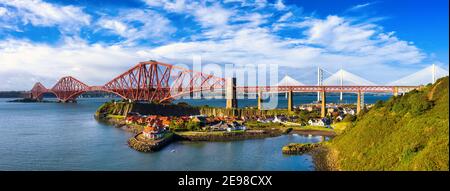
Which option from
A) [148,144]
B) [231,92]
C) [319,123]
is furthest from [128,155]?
[231,92]

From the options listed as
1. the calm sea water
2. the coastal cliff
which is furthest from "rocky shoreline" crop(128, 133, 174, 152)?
the coastal cliff

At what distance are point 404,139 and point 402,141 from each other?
2.4 inches

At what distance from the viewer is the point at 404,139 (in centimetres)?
656

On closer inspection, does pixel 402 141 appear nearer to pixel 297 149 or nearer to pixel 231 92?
pixel 297 149

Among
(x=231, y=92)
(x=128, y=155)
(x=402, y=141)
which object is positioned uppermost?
(x=231, y=92)

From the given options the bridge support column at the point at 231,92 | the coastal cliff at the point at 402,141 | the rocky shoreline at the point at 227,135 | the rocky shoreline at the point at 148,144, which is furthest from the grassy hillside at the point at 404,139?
the bridge support column at the point at 231,92

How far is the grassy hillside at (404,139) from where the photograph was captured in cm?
542

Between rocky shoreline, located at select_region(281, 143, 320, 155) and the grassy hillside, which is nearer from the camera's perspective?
the grassy hillside

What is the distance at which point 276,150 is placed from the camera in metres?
10.6

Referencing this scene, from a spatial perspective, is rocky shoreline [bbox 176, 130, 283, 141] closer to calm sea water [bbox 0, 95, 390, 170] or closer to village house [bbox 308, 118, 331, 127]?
calm sea water [bbox 0, 95, 390, 170]

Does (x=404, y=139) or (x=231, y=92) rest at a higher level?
(x=231, y=92)

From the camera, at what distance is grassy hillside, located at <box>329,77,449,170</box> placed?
542 cm

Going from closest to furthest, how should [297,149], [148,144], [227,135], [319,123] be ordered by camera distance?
[297,149] < [148,144] < [227,135] < [319,123]

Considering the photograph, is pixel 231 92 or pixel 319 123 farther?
pixel 231 92
